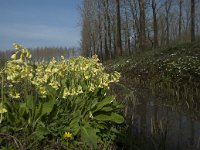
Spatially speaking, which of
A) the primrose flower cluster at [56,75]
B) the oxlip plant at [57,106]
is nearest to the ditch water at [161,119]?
the oxlip plant at [57,106]

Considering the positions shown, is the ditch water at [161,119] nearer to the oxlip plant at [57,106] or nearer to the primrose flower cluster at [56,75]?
the oxlip plant at [57,106]

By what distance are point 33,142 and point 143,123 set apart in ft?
12.6

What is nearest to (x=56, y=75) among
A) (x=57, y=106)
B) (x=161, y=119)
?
(x=57, y=106)

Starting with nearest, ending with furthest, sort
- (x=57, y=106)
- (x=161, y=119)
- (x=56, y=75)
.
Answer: (x=57, y=106) → (x=56, y=75) → (x=161, y=119)

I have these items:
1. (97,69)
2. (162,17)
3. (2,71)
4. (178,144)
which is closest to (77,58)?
(97,69)

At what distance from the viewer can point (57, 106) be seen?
4.66 metres

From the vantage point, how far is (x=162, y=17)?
5847 cm

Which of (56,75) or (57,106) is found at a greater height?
(56,75)

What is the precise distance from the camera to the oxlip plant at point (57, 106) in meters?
4.25

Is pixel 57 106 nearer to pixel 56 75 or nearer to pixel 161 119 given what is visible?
pixel 56 75

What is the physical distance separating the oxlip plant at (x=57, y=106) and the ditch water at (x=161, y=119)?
58 centimetres

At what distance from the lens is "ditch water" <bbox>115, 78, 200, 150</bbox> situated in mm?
5445

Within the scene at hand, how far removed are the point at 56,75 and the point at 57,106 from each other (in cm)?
52

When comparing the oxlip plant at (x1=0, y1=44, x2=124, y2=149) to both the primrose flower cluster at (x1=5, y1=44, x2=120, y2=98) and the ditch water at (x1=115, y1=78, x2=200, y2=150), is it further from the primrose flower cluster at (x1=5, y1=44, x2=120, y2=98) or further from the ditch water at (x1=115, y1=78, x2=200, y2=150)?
the ditch water at (x1=115, y1=78, x2=200, y2=150)
